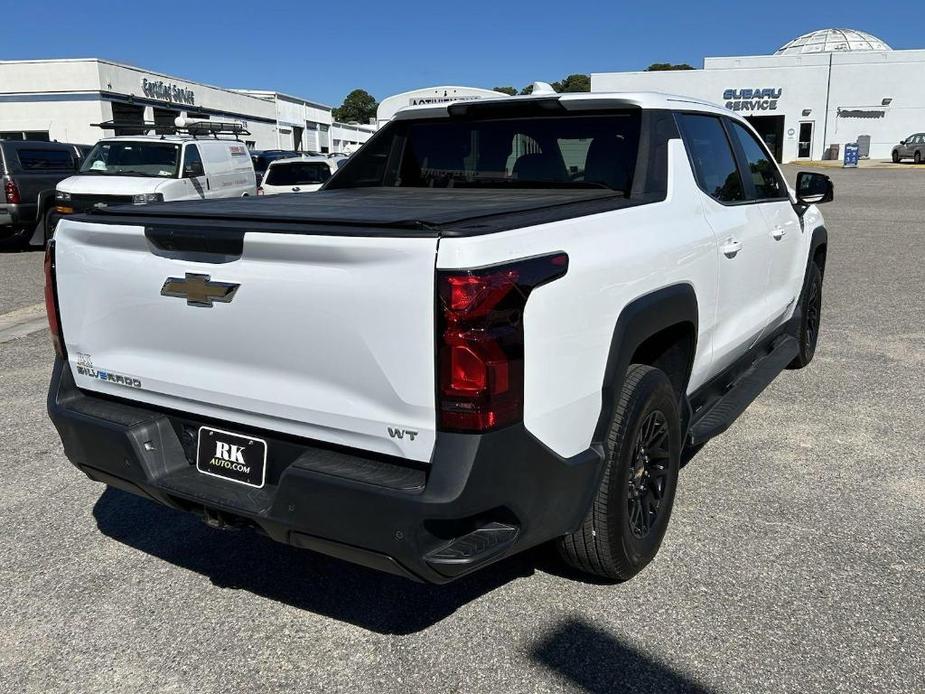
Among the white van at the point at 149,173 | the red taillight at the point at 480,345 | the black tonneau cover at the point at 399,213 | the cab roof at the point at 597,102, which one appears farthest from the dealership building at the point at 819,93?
the red taillight at the point at 480,345

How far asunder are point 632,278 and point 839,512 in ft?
5.82

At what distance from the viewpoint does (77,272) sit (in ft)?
9.61

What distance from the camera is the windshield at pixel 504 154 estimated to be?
3.73 metres

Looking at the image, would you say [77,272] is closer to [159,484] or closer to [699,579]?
[159,484]

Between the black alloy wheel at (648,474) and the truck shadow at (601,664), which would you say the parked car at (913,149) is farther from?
the truck shadow at (601,664)

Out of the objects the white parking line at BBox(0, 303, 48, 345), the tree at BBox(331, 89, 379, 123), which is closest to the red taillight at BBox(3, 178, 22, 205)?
the white parking line at BBox(0, 303, 48, 345)

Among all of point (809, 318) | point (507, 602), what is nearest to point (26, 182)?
point (809, 318)

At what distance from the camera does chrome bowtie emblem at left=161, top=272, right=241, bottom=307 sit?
8.33ft

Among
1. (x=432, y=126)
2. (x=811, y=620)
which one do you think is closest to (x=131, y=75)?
(x=432, y=126)

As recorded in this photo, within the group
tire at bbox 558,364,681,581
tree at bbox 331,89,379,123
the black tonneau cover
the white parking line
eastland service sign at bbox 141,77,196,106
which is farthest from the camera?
tree at bbox 331,89,379,123

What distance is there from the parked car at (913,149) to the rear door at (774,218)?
158 ft

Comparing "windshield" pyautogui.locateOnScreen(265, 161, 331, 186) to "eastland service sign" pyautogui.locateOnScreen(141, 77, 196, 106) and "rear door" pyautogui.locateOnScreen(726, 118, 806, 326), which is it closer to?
"rear door" pyautogui.locateOnScreen(726, 118, 806, 326)

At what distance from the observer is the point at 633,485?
3098mm

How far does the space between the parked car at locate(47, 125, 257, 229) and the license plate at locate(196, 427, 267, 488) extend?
9.94 m
